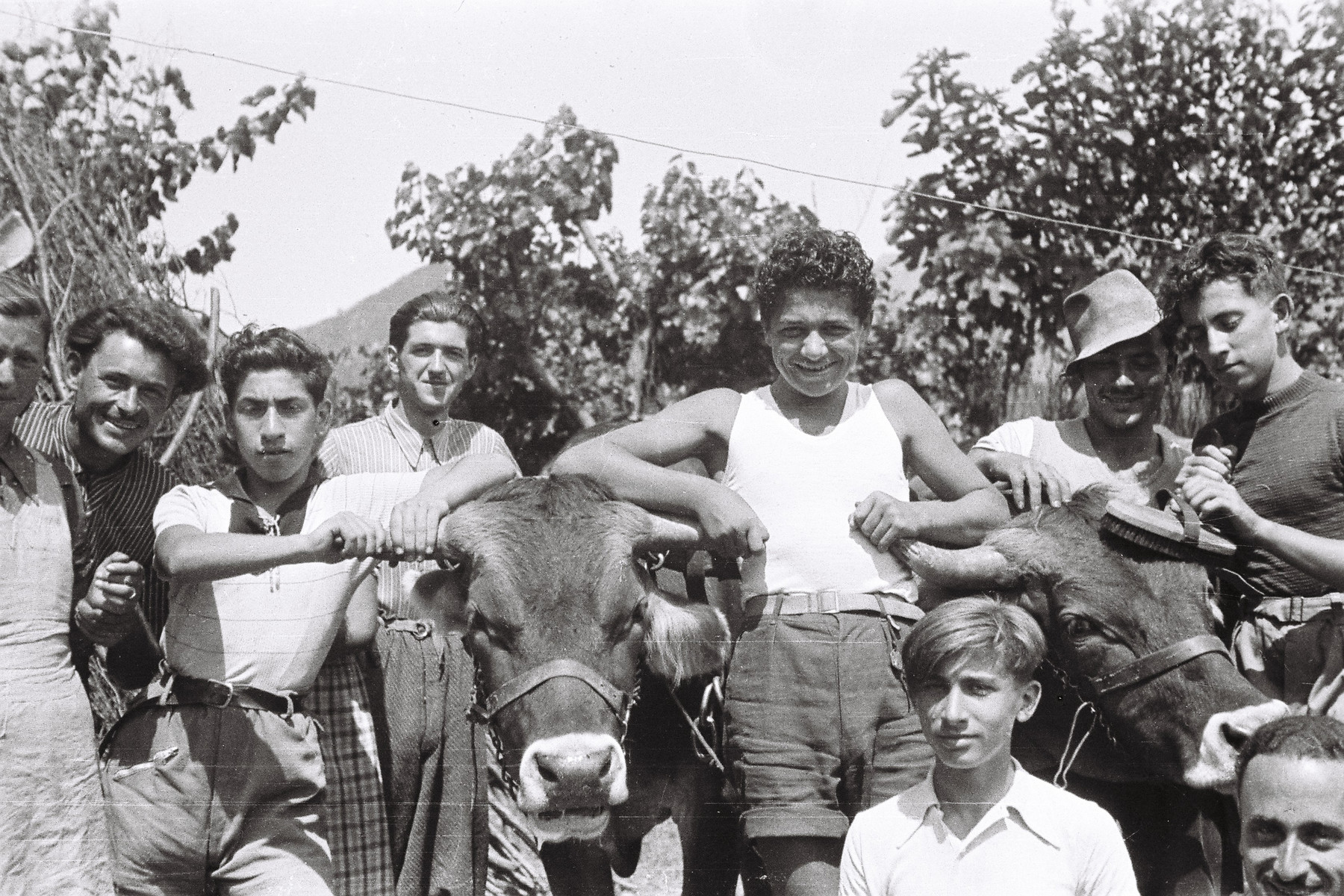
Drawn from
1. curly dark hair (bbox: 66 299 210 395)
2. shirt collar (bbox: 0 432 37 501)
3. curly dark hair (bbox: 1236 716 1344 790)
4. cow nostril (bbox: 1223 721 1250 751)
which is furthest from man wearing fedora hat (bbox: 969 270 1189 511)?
shirt collar (bbox: 0 432 37 501)

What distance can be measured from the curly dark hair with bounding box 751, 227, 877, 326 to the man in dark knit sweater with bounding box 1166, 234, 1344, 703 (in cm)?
118

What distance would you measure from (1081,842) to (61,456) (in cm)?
328

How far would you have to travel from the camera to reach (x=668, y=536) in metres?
4.20

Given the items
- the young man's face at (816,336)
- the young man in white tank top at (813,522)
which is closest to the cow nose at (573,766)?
the young man in white tank top at (813,522)

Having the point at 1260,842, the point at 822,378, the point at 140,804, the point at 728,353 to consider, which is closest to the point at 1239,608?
the point at 1260,842

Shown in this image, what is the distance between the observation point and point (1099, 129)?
8.00m

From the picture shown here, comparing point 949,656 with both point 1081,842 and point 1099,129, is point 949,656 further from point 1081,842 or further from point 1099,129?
point 1099,129

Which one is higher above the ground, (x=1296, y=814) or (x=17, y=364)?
(x=17, y=364)

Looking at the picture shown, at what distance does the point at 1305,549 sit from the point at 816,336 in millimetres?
1614

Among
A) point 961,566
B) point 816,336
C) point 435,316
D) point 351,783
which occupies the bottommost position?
point 351,783

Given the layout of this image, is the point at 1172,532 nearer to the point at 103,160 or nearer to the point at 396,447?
the point at 396,447

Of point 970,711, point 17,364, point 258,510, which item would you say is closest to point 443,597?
point 258,510

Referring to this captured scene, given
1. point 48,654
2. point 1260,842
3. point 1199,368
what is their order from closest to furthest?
point 1260,842
point 48,654
point 1199,368

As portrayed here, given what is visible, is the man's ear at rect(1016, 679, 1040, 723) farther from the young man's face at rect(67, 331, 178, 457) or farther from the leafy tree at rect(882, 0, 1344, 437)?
the leafy tree at rect(882, 0, 1344, 437)
